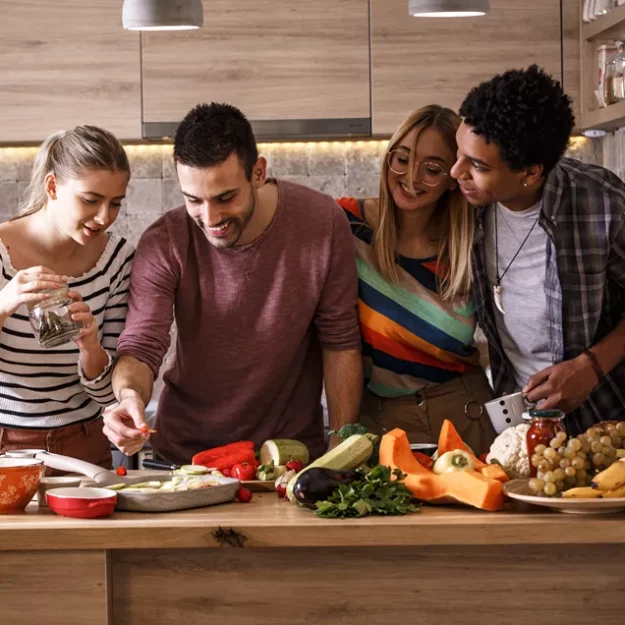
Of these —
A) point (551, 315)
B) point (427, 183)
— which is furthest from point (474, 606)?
point (427, 183)

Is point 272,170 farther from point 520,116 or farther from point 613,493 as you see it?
point 613,493

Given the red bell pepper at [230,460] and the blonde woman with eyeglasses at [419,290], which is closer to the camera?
the red bell pepper at [230,460]

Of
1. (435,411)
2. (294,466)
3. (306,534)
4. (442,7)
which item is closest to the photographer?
(306,534)

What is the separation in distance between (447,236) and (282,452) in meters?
0.70

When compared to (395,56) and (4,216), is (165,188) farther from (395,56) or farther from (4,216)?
(395,56)

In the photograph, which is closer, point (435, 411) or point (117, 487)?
point (117, 487)

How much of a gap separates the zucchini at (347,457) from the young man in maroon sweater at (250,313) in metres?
0.45

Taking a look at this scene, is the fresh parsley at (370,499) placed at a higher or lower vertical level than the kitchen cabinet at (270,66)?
lower

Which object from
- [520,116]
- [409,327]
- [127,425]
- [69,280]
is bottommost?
[127,425]

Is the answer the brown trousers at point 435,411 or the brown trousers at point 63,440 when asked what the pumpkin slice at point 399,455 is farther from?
the brown trousers at point 63,440

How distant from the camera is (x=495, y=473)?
191 centimetres

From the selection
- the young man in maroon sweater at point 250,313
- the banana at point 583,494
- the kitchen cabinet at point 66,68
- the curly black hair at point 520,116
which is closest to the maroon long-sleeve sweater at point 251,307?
the young man in maroon sweater at point 250,313

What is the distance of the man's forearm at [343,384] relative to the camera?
2.45 m

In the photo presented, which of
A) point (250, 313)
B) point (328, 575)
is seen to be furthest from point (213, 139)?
point (328, 575)
